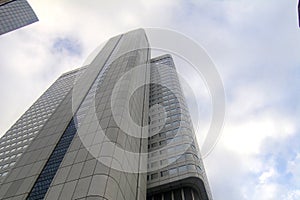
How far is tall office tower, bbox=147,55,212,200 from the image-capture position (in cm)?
4153

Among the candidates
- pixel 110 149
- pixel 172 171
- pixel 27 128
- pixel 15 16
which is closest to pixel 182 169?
pixel 172 171

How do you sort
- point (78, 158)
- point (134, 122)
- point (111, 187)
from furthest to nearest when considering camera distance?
point (134, 122) → point (78, 158) → point (111, 187)

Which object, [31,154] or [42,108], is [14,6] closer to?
[42,108]

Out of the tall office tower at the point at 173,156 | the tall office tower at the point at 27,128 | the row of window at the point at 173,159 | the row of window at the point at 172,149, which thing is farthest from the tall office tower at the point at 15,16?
→ the row of window at the point at 173,159

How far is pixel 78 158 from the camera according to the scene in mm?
30047

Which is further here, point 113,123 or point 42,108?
point 42,108

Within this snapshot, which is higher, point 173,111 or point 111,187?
point 173,111

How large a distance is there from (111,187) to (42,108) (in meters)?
69.6

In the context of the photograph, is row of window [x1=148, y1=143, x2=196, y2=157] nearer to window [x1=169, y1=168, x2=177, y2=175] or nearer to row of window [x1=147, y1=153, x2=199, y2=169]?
row of window [x1=147, y1=153, x2=199, y2=169]

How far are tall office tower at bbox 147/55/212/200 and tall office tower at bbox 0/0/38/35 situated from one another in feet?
273

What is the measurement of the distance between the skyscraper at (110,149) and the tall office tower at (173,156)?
136 millimetres

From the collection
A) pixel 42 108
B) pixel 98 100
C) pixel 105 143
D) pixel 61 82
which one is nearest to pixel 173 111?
pixel 98 100

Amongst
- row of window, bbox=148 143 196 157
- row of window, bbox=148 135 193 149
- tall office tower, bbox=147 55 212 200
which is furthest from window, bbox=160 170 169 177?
row of window, bbox=148 135 193 149

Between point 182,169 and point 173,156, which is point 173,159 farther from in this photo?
point 182,169
